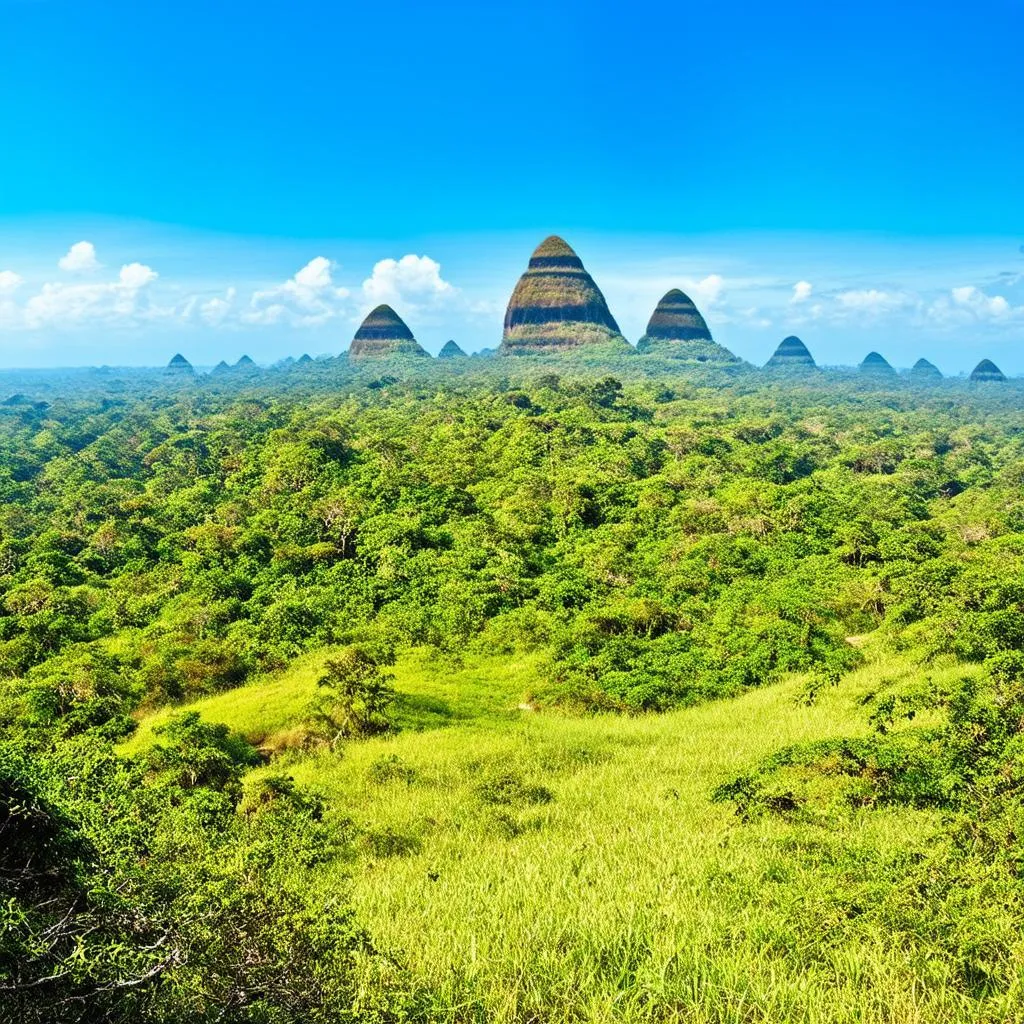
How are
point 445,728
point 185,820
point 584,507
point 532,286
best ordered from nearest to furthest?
point 185,820 < point 445,728 < point 584,507 < point 532,286

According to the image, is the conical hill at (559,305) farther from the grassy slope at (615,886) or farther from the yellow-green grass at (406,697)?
the grassy slope at (615,886)

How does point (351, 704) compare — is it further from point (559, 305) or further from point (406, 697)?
point (559, 305)

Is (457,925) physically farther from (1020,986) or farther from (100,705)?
(100,705)

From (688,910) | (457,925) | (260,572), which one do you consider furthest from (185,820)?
(260,572)

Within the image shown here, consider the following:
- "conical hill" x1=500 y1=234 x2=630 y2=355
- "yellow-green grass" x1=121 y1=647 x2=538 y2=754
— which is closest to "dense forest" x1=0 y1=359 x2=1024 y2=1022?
"yellow-green grass" x1=121 y1=647 x2=538 y2=754

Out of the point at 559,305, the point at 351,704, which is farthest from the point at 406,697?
the point at 559,305

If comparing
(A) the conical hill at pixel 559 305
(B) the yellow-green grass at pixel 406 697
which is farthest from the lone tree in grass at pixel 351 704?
(A) the conical hill at pixel 559 305
